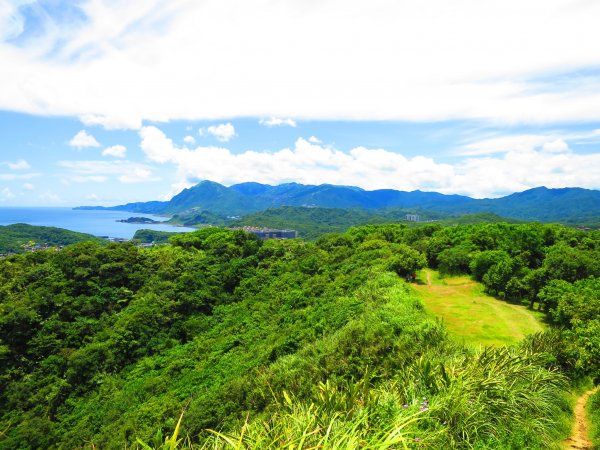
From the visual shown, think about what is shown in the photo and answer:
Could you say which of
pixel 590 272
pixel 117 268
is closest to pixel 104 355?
pixel 117 268

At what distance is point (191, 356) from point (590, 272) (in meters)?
26.6

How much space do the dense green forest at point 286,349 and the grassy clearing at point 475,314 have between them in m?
1.30

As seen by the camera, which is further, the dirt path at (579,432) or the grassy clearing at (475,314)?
the grassy clearing at (475,314)

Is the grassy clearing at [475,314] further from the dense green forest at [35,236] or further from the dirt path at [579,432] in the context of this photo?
the dense green forest at [35,236]

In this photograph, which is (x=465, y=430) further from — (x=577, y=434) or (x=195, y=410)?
(x=195, y=410)

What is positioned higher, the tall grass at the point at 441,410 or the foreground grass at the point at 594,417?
the tall grass at the point at 441,410

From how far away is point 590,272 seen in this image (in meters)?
23.4

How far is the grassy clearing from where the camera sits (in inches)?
679

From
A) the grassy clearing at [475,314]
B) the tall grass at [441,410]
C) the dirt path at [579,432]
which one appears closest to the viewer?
the tall grass at [441,410]

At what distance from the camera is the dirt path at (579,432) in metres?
8.77

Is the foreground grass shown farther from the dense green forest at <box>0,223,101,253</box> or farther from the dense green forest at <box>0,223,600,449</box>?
the dense green forest at <box>0,223,101,253</box>

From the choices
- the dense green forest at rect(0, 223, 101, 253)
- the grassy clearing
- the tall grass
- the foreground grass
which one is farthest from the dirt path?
the dense green forest at rect(0, 223, 101, 253)

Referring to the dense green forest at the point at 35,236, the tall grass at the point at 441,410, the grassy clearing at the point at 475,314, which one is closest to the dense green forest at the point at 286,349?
the tall grass at the point at 441,410

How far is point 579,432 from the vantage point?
9477 millimetres
